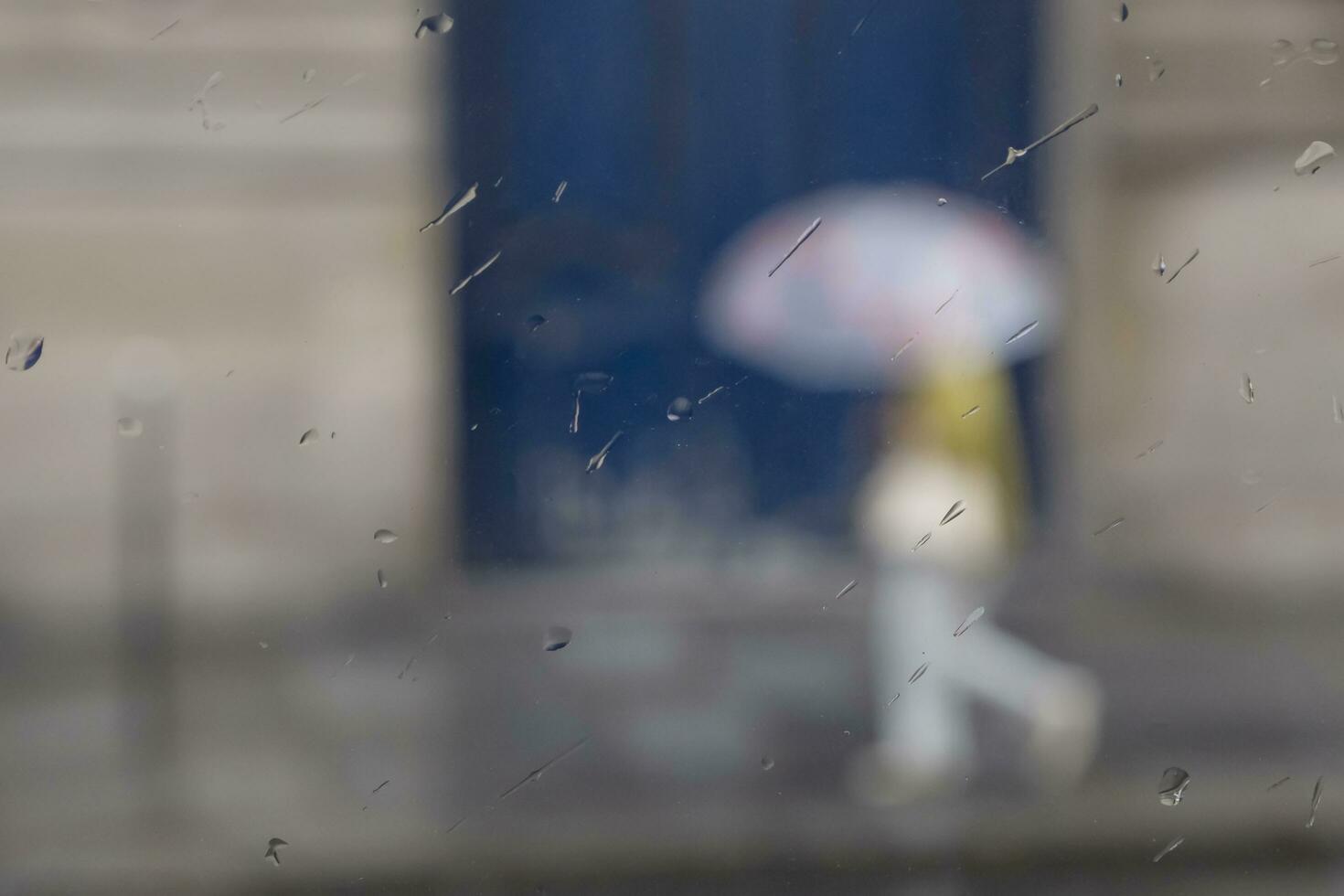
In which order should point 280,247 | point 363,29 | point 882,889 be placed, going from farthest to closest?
1. point 363,29
2. point 882,889
3. point 280,247

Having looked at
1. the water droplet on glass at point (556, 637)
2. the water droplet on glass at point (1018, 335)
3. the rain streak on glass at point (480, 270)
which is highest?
the rain streak on glass at point (480, 270)

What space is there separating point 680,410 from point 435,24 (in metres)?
0.34

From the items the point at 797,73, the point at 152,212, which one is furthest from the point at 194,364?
the point at 797,73

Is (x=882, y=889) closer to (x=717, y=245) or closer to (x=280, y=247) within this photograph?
(x=717, y=245)

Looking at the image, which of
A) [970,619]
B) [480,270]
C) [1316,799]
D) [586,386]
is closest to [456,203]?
[480,270]

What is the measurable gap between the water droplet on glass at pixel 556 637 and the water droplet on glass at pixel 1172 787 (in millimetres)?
473

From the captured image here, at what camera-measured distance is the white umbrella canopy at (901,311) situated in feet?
3.07

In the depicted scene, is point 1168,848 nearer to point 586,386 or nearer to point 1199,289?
point 1199,289

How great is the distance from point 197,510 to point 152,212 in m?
0.34

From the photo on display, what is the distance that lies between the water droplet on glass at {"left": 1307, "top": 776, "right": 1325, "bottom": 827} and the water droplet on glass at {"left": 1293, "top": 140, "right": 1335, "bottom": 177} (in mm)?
476

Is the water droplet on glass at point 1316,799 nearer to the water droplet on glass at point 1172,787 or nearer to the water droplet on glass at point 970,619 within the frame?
the water droplet on glass at point 1172,787

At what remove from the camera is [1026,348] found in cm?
95

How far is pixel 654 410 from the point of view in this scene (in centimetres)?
90

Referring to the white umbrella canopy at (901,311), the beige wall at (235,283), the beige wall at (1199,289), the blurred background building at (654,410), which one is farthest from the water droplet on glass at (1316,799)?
the beige wall at (235,283)
